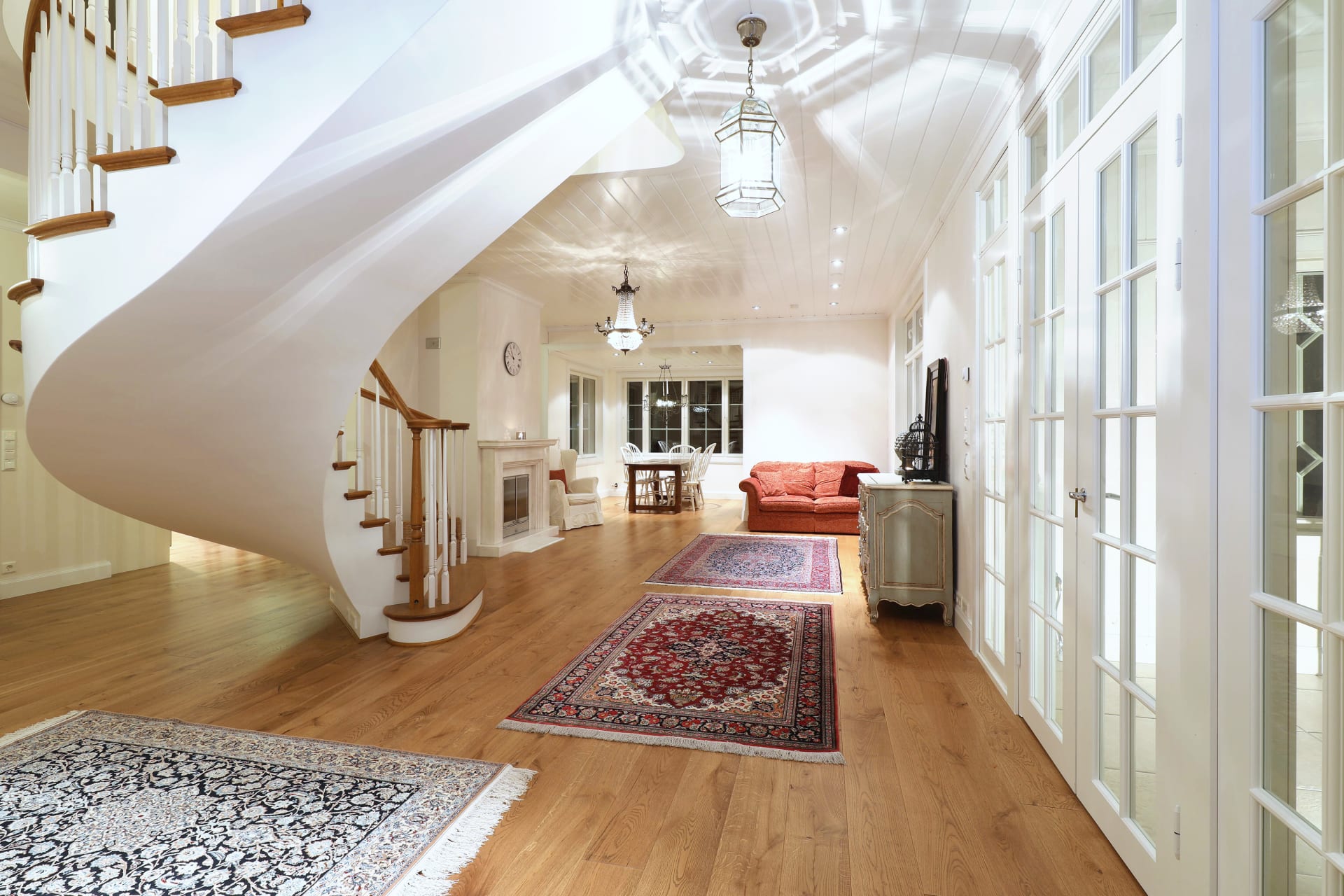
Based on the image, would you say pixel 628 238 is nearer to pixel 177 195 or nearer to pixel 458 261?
pixel 458 261

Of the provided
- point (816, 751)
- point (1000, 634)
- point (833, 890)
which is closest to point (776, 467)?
point (1000, 634)

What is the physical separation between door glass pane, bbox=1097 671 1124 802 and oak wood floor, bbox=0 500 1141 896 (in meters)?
0.16

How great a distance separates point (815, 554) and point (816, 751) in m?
3.81

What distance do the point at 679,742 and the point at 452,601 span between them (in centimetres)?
180

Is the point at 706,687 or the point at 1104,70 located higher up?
the point at 1104,70

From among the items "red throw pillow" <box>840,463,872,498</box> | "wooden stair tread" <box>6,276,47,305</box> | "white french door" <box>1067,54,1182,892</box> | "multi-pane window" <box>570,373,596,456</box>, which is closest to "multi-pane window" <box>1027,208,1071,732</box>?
"white french door" <box>1067,54,1182,892</box>

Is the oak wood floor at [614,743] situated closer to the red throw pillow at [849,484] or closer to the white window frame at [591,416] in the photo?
the red throw pillow at [849,484]

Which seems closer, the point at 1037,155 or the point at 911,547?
the point at 1037,155

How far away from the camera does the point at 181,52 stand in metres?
1.89

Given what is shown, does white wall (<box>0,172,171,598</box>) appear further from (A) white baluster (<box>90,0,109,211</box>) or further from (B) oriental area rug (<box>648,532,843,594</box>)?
(B) oriental area rug (<box>648,532,843,594</box>)

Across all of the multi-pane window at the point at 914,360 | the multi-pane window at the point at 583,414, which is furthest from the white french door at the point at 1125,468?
the multi-pane window at the point at 583,414

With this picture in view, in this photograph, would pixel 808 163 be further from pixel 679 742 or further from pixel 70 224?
pixel 70 224

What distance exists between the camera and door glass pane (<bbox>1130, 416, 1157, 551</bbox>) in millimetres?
1563

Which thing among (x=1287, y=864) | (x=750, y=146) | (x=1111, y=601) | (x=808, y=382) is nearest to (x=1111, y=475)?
(x=1111, y=601)
